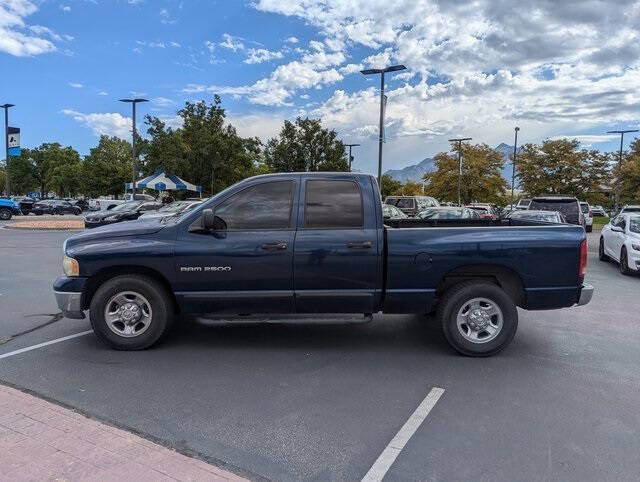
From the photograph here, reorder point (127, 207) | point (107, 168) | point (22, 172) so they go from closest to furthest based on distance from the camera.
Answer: point (127, 207) < point (107, 168) < point (22, 172)

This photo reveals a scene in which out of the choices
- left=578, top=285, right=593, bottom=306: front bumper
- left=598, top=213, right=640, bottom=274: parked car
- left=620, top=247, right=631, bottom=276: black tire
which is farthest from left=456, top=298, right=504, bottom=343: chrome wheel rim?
left=620, top=247, right=631, bottom=276: black tire

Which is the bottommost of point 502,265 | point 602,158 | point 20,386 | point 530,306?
point 20,386

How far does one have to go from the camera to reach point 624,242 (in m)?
11.7

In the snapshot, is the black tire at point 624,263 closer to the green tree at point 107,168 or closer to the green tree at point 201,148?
the green tree at point 201,148

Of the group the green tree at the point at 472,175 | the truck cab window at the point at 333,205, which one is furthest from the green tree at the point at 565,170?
the truck cab window at the point at 333,205

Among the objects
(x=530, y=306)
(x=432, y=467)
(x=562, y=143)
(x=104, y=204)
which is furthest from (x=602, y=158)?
(x=432, y=467)

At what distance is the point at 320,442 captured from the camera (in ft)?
11.3

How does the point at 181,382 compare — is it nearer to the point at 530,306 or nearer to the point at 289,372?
the point at 289,372

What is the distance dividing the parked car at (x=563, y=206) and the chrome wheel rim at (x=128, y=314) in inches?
765

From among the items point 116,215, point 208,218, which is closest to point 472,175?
point 116,215

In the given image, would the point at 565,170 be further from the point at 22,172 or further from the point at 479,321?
the point at 22,172

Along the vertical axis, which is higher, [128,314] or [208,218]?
[208,218]

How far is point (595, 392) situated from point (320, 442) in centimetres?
262

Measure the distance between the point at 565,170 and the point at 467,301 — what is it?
4460cm
